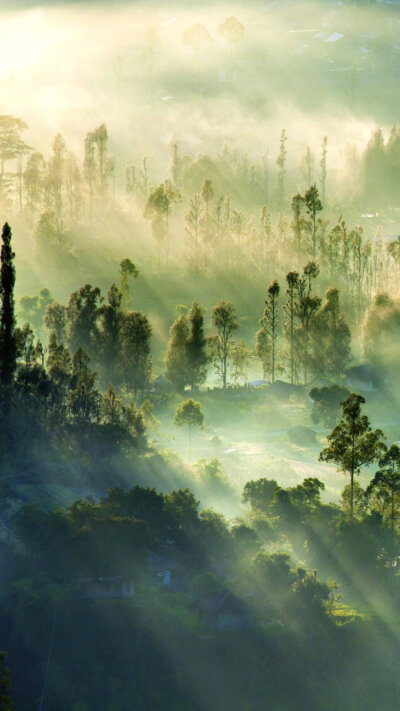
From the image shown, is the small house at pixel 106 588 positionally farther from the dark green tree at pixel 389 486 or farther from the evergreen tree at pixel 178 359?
the evergreen tree at pixel 178 359

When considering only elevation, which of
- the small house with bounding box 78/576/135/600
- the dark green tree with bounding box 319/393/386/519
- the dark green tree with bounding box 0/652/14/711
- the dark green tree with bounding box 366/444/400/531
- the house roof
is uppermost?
the dark green tree with bounding box 319/393/386/519

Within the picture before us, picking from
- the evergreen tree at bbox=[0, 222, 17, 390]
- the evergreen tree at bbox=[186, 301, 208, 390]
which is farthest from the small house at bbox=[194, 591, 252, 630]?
the evergreen tree at bbox=[186, 301, 208, 390]

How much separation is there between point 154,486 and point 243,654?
27.8 m

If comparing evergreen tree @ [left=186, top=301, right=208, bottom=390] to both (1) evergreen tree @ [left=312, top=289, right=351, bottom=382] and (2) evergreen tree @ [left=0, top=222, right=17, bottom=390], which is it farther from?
(2) evergreen tree @ [left=0, top=222, right=17, bottom=390]

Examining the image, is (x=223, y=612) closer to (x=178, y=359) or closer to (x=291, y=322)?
(x=178, y=359)

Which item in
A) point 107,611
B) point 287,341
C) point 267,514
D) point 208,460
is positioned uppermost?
point 287,341

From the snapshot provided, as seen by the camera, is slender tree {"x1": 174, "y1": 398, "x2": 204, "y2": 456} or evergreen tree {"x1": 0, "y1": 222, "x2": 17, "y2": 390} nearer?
evergreen tree {"x1": 0, "y1": 222, "x2": 17, "y2": 390}

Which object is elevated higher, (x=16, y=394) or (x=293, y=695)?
(x=16, y=394)

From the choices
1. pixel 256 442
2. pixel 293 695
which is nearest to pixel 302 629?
pixel 293 695

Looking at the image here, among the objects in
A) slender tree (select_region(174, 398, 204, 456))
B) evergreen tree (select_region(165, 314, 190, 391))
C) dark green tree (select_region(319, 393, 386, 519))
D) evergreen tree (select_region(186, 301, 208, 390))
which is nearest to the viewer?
dark green tree (select_region(319, 393, 386, 519))

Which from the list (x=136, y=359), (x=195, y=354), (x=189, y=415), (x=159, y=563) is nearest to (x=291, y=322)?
(x=195, y=354)

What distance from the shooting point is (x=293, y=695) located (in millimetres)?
91562

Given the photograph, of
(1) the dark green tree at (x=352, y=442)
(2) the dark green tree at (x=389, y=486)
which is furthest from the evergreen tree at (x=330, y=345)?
(2) the dark green tree at (x=389, y=486)

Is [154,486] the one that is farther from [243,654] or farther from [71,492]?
[243,654]
